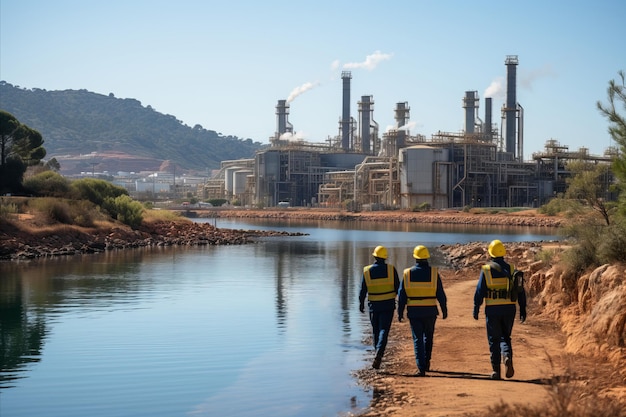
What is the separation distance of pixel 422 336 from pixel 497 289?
124 centimetres

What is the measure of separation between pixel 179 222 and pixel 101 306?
141 ft

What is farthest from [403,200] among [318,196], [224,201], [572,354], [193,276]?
[572,354]

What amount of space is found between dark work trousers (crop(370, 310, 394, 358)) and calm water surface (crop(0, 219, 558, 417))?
2.33 feet

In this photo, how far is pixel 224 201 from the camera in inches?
5162

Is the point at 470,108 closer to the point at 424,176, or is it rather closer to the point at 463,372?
the point at 424,176

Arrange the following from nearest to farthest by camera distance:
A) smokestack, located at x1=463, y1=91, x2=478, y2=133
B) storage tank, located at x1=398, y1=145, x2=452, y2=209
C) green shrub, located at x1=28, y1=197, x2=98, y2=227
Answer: green shrub, located at x1=28, y1=197, x2=98, y2=227
storage tank, located at x1=398, y1=145, x2=452, y2=209
smokestack, located at x1=463, y1=91, x2=478, y2=133

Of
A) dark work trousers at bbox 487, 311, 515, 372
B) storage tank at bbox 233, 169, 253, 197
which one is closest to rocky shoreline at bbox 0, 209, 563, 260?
dark work trousers at bbox 487, 311, 515, 372

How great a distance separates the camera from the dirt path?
1046 centimetres

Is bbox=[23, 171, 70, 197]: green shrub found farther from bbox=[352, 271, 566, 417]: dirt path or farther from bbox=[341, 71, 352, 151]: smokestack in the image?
bbox=[341, 71, 352, 151]: smokestack

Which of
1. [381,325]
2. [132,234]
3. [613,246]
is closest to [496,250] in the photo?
[381,325]

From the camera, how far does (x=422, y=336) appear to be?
40.2 feet

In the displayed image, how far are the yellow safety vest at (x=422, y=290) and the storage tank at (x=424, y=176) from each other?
276ft

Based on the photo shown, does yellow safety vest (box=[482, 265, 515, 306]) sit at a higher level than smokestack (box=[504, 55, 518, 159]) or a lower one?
lower

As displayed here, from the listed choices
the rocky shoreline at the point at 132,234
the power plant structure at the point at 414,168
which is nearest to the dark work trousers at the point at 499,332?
the rocky shoreline at the point at 132,234
